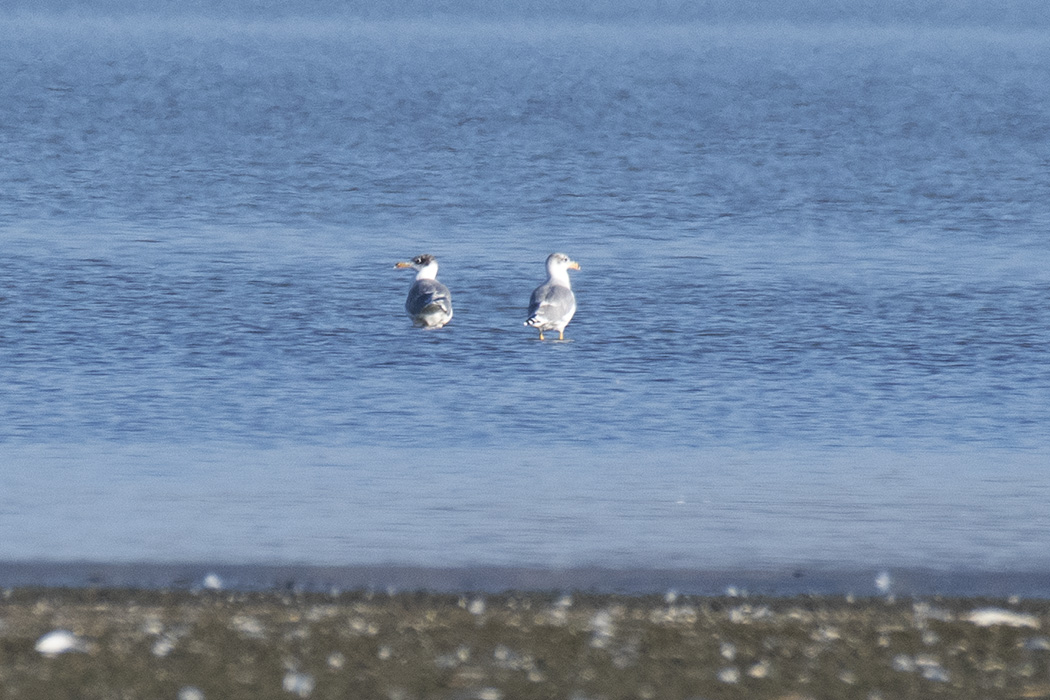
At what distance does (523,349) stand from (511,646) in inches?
367

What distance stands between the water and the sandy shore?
3.89ft

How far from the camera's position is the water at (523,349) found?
38.8ft

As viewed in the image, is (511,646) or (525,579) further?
(525,579)

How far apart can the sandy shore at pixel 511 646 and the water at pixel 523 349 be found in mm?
1185

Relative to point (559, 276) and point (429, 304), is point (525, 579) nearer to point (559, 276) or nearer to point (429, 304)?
point (429, 304)

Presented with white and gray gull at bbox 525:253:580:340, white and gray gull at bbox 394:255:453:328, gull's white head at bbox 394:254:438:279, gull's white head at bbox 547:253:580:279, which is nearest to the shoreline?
white and gray gull at bbox 525:253:580:340

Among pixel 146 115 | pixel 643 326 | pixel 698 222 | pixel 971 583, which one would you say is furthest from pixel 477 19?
pixel 971 583

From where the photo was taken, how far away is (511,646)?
352 inches

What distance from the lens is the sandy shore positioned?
8.31 m

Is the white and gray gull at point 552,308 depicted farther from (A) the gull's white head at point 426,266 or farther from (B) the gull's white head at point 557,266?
(A) the gull's white head at point 426,266

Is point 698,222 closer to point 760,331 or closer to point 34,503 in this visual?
point 760,331

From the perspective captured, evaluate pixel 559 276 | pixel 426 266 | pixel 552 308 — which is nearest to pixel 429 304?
pixel 552 308

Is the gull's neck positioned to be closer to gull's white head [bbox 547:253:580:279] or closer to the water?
gull's white head [bbox 547:253:580:279]

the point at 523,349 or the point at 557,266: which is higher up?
the point at 557,266
